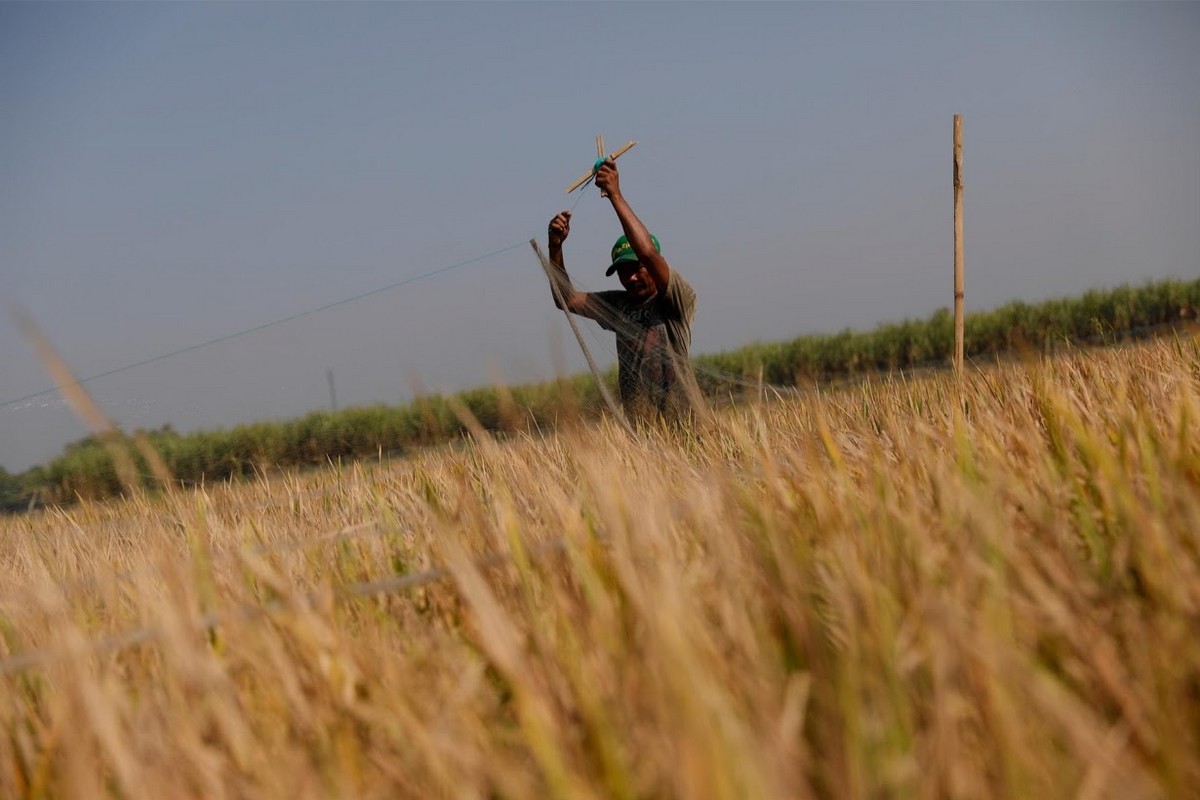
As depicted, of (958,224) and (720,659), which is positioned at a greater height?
(958,224)

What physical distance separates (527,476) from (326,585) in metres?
1.07

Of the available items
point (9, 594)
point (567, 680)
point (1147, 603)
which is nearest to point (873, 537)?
point (1147, 603)

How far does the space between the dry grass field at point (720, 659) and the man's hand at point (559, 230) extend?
2962mm

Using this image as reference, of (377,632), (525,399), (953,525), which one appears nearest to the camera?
(953,525)

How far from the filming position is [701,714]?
0.70 m

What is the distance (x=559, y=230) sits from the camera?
15.0ft

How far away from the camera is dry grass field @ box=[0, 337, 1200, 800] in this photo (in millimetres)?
750

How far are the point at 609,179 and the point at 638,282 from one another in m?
0.68

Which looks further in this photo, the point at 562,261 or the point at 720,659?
the point at 562,261

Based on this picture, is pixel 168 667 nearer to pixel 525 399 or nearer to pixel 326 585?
pixel 326 585

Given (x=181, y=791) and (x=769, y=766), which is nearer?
(x=769, y=766)

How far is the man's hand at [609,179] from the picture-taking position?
423cm

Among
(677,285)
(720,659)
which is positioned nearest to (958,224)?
(677,285)

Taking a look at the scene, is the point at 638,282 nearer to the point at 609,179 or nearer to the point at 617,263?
the point at 617,263
